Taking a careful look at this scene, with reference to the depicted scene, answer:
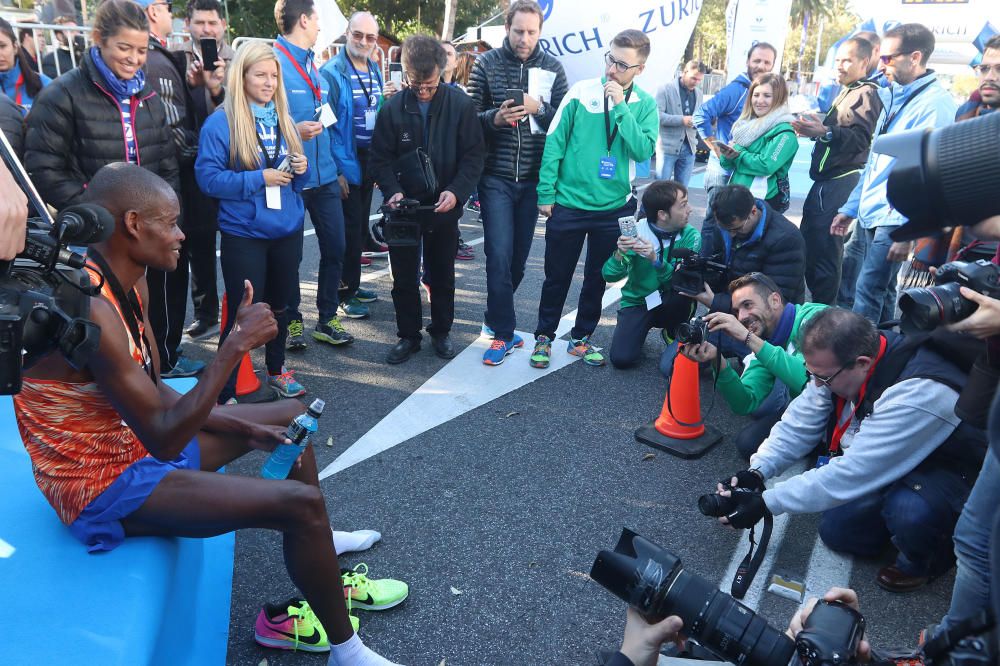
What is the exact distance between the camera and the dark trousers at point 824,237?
18.5ft

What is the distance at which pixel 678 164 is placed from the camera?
9836 millimetres

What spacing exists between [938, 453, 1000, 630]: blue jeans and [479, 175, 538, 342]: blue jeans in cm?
314

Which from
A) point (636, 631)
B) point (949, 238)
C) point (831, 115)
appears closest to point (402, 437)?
point (636, 631)

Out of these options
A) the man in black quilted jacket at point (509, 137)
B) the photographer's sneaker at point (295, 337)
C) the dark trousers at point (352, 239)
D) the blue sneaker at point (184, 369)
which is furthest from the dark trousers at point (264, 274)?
the man in black quilted jacket at point (509, 137)

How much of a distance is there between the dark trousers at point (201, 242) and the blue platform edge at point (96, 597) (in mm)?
2411

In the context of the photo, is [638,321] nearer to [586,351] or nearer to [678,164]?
[586,351]

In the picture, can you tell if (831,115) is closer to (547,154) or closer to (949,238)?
(949,238)

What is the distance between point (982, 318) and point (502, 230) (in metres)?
3.29

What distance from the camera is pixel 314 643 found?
8.25 feet

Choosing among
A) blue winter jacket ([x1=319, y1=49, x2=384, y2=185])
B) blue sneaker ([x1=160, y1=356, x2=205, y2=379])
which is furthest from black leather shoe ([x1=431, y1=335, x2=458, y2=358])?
blue sneaker ([x1=160, y1=356, x2=205, y2=379])

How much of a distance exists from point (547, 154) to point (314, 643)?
3341 mm

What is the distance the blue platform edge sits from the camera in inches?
73.1

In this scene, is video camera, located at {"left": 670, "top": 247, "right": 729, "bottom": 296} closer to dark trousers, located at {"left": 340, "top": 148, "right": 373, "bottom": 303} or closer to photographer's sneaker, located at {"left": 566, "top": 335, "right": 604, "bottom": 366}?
photographer's sneaker, located at {"left": 566, "top": 335, "right": 604, "bottom": 366}

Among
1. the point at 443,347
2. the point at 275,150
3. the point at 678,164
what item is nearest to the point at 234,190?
the point at 275,150
